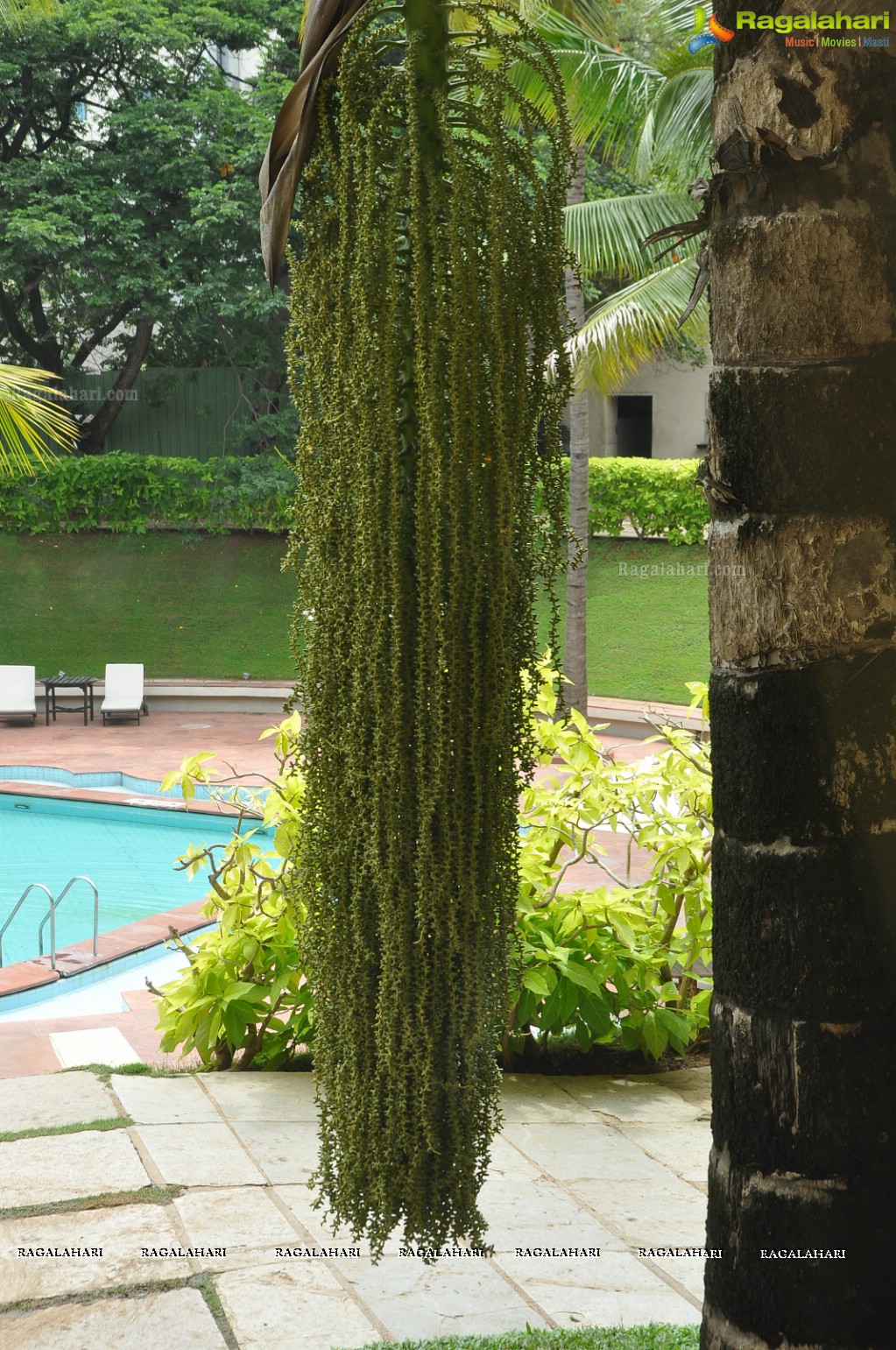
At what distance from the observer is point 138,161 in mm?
18656

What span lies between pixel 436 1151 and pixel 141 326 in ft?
65.8

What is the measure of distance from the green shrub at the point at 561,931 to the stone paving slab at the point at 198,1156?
61 cm

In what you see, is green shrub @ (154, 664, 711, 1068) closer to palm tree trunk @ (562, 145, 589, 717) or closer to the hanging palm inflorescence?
the hanging palm inflorescence

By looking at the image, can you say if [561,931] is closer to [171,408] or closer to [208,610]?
[208,610]

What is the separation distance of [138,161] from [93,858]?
12111 mm

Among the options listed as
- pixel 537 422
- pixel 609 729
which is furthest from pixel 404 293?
pixel 609 729

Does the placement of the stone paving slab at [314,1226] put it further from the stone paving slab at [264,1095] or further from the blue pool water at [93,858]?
the blue pool water at [93,858]

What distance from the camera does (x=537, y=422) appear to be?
268cm

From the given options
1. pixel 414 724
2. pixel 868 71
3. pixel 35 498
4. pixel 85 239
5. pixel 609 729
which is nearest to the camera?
pixel 868 71

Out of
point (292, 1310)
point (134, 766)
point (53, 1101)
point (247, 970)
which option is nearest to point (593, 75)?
point (134, 766)

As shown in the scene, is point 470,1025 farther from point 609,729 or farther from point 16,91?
point 16,91


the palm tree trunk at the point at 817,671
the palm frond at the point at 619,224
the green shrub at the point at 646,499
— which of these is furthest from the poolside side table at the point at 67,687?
the palm tree trunk at the point at 817,671

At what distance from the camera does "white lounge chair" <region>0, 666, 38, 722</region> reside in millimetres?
14875

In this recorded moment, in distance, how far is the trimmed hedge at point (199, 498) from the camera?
20.1 m
